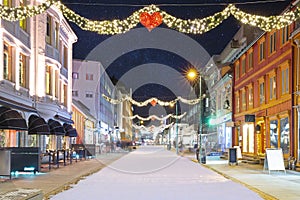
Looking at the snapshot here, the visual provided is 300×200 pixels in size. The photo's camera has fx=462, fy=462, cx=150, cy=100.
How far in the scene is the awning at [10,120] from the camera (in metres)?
19.0

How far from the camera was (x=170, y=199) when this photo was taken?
12.6 m

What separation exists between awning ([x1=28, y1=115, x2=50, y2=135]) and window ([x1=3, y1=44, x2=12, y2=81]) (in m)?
2.44

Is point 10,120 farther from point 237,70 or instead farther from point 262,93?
point 237,70

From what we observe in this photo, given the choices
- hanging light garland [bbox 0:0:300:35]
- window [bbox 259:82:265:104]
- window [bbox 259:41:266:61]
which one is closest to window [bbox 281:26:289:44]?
window [bbox 259:41:266:61]

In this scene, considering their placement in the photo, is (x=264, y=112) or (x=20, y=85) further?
(x=264, y=112)

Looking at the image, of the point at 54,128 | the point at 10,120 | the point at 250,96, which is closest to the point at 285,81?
the point at 250,96

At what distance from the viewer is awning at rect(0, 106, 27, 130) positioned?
62.4 feet

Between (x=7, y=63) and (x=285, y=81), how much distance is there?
47.6ft

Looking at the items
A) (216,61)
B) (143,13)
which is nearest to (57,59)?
(143,13)

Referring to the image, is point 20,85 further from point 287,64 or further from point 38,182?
point 287,64

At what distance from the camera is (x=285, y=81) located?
24719 millimetres

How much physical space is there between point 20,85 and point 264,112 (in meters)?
15.1

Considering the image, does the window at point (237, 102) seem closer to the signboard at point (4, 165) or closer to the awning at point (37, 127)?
the awning at point (37, 127)

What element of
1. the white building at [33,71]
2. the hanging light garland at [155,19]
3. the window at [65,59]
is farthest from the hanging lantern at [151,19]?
the window at [65,59]
